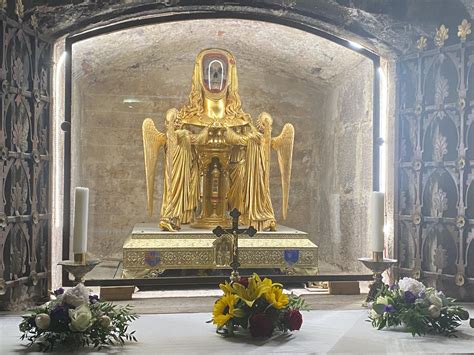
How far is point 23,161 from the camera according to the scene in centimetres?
385

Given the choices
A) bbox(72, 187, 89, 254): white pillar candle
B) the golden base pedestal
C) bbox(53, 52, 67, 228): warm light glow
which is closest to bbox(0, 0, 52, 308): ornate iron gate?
bbox(53, 52, 67, 228): warm light glow

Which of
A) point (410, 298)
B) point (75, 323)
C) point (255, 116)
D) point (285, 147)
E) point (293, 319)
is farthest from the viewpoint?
point (255, 116)

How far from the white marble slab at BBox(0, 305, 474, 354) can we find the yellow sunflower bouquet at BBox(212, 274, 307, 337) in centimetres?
7

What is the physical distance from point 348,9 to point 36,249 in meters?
2.73

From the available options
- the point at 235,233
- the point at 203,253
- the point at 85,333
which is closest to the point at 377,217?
the point at 235,233

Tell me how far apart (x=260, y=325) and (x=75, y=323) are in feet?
2.57

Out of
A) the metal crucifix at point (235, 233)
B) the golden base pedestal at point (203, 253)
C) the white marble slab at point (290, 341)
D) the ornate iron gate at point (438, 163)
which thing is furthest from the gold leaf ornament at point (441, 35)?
the metal crucifix at point (235, 233)

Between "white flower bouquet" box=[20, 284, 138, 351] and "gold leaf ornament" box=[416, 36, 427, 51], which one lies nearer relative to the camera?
"white flower bouquet" box=[20, 284, 138, 351]

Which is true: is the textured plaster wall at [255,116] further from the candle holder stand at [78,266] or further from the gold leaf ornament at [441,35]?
the candle holder stand at [78,266]

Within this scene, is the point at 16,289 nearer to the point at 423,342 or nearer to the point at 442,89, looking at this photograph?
the point at 423,342

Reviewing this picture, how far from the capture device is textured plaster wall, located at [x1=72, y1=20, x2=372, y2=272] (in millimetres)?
5977

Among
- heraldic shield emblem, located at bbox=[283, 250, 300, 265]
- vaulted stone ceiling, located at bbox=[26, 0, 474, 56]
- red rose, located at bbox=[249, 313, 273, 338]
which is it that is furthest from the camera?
heraldic shield emblem, located at bbox=[283, 250, 300, 265]

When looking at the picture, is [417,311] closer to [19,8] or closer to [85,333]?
[85,333]

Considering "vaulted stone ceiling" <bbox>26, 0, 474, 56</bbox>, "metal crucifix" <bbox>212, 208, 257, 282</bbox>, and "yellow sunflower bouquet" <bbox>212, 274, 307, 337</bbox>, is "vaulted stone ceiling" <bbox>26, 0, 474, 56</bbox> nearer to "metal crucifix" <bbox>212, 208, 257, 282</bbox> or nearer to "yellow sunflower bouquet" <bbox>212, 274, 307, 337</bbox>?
"metal crucifix" <bbox>212, 208, 257, 282</bbox>
